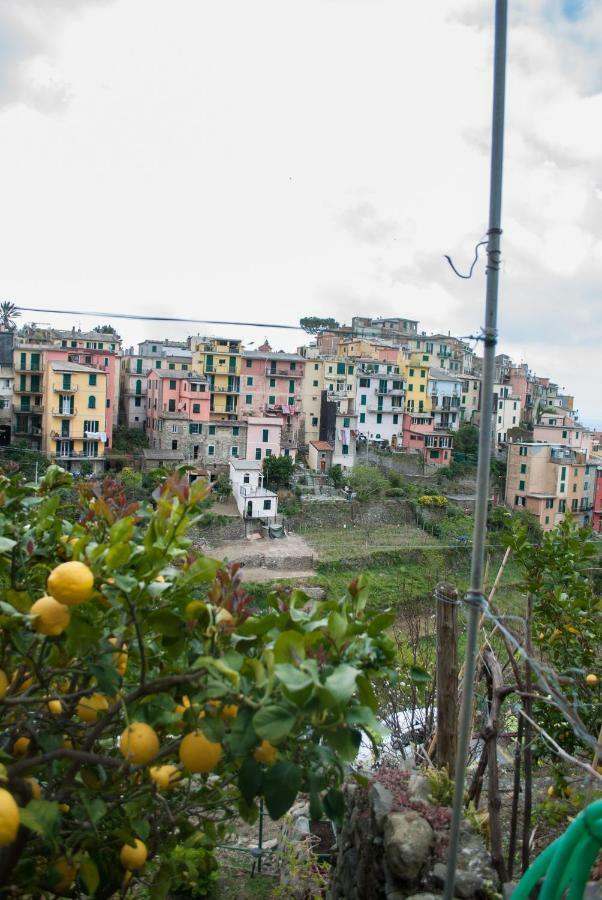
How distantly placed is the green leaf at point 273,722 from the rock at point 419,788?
1747mm

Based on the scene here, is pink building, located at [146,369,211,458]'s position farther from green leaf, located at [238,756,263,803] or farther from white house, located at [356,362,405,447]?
green leaf, located at [238,756,263,803]

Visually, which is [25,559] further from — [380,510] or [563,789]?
[380,510]

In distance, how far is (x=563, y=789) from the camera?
229 centimetres

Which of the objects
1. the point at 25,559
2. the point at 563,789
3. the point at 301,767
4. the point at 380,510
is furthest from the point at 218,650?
the point at 380,510

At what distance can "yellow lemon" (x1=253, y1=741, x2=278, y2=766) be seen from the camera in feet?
3.68

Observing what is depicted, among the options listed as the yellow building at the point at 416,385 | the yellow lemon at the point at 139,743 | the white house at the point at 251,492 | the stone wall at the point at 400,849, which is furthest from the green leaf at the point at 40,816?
the yellow building at the point at 416,385

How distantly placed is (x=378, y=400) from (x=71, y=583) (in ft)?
84.6

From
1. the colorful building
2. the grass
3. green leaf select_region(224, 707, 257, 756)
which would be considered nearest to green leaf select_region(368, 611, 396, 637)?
green leaf select_region(224, 707, 257, 756)

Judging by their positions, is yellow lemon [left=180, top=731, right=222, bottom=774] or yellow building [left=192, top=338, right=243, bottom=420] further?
yellow building [left=192, top=338, right=243, bottom=420]

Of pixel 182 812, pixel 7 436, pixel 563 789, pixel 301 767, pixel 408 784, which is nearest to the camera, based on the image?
pixel 301 767

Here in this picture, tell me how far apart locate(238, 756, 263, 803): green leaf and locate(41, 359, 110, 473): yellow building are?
798 inches

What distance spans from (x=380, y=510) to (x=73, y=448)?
962 centimetres

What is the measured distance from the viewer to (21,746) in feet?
4.91

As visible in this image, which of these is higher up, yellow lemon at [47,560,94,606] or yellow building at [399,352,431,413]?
yellow building at [399,352,431,413]
